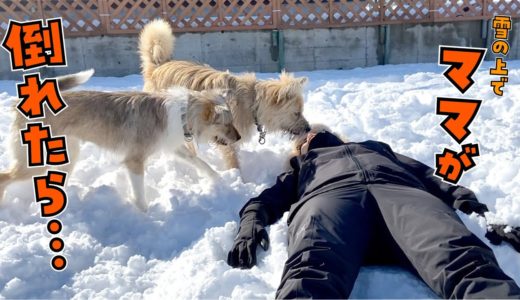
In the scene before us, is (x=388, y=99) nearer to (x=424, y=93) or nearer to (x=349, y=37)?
(x=424, y=93)

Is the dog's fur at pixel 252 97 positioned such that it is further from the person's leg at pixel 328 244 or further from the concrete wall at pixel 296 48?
the concrete wall at pixel 296 48

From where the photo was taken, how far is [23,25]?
337cm

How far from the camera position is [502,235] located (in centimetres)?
258

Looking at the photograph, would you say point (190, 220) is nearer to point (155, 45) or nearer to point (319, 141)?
point (319, 141)

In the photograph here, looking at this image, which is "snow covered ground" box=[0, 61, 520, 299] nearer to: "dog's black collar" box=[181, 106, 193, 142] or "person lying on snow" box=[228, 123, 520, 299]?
"person lying on snow" box=[228, 123, 520, 299]

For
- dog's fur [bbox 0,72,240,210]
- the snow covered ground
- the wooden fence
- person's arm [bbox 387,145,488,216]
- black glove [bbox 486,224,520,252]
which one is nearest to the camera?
the snow covered ground

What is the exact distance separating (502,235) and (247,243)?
54.7 inches

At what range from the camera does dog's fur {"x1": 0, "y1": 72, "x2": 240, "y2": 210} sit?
3270mm

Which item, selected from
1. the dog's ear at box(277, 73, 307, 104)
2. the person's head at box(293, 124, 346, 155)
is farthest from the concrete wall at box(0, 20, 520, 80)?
the person's head at box(293, 124, 346, 155)

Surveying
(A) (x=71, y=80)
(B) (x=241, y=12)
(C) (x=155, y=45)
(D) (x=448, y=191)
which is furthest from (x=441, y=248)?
(B) (x=241, y=12)

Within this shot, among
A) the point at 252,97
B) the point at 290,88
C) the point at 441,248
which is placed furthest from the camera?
the point at 252,97

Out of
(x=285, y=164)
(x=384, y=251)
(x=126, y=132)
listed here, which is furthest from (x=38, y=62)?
(x=384, y=251)

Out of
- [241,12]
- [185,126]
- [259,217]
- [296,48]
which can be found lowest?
[259,217]

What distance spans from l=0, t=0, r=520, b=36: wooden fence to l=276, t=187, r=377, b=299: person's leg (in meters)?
5.98
